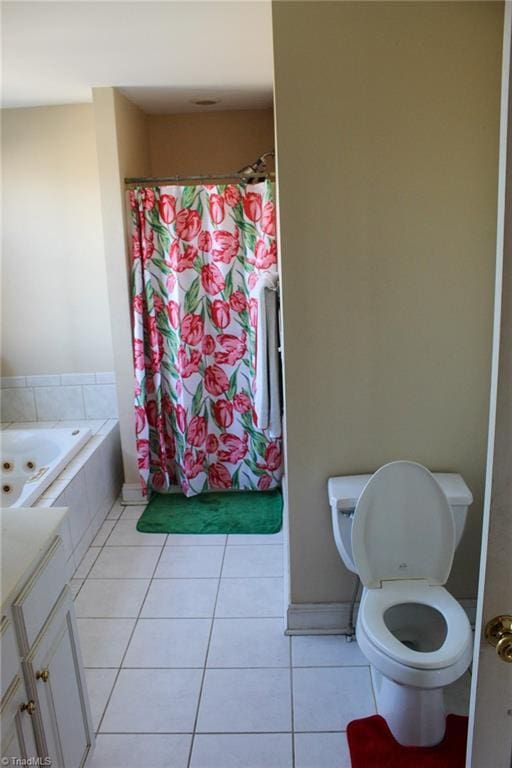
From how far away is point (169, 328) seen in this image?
138 inches

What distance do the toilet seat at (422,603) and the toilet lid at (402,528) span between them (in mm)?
49

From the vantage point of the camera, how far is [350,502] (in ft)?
7.07

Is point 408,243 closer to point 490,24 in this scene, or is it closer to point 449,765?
point 490,24

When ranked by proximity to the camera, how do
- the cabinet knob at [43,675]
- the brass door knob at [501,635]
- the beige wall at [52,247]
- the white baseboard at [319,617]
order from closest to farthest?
the brass door knob at [501,635] → the cabinet knob at [43,675] → the white baseboard at [319,617] → the beige wall at [52,247]

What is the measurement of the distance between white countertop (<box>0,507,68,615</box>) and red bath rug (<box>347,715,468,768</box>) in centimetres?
123

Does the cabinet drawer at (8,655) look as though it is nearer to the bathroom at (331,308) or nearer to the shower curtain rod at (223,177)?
the bathroom at (331,308)

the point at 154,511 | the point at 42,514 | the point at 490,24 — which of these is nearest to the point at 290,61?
the point at 490,24

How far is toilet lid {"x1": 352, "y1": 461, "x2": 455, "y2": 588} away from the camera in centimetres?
210

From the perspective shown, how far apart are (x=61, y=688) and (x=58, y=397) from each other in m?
2.61

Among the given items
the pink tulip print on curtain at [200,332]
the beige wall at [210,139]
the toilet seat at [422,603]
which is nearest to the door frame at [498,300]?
the toilet seat at [422,603]

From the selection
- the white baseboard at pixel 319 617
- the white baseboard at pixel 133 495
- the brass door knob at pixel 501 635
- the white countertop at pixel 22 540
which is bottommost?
the white baseboard at pixel 319 617

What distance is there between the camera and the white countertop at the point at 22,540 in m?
1.38

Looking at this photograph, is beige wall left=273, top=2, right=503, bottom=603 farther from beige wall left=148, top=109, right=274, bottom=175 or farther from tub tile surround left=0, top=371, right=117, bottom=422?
tub tile surround left=0, top=371, right=117, bottom=422

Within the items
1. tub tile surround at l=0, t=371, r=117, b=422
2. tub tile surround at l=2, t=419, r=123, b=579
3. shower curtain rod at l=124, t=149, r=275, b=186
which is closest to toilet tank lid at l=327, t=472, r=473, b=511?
tub tile surround at l=2, t=419, r=123, b=579
